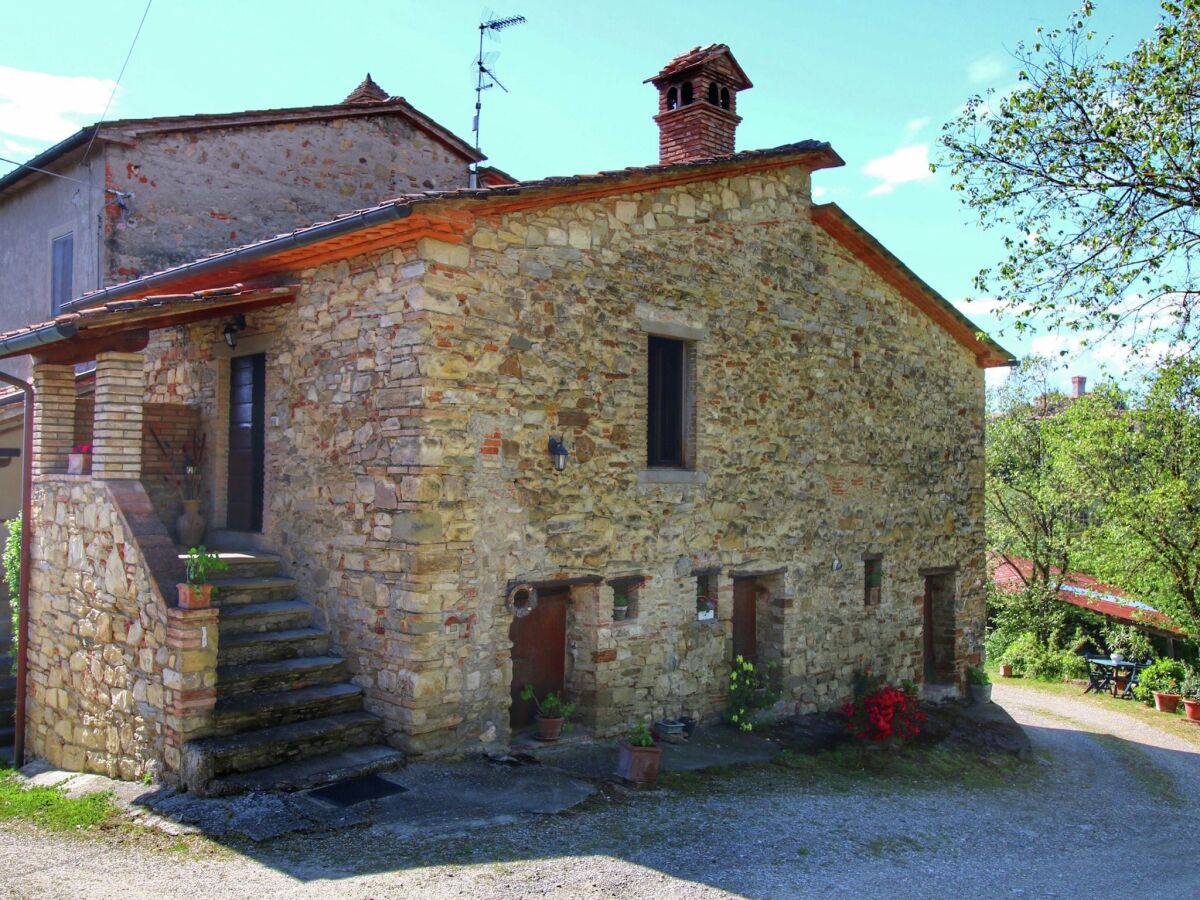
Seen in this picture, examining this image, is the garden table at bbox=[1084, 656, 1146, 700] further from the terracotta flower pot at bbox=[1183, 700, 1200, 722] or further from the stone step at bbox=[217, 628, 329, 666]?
the stone step at bbox=[217, 628, 329, 666]

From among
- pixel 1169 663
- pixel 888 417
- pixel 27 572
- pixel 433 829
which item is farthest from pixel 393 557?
pixel 1169 663

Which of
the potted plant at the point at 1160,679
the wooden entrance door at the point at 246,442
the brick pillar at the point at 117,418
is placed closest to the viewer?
the brick pillar at the point at 117,418

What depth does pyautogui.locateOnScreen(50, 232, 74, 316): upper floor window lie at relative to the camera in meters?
11.9

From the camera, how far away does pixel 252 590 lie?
8148mm

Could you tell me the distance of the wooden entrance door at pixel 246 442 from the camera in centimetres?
922

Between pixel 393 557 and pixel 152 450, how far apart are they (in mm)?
3694

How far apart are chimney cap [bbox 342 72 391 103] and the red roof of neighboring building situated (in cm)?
1719

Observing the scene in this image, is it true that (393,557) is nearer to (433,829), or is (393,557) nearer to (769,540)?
(433,829)

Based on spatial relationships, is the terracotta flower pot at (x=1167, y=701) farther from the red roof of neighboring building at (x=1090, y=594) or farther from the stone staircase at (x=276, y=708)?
the stone staircase at (x=276, y=708)

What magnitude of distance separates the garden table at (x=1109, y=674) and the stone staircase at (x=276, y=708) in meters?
16.0

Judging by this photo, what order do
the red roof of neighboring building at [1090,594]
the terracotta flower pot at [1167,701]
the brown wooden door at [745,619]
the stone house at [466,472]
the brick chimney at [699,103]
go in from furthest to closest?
the red roof of neighboring building at [1090,594] → the terracotta flower pot at [1167,701] → the brick chimney at [699,103] → the brown wooden door at [745,619] → the stone house at [466,472]

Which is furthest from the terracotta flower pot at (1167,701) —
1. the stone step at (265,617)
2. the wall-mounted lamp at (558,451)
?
the stone step at (265,617)

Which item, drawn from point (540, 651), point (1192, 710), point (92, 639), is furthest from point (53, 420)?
point (1192, 710)

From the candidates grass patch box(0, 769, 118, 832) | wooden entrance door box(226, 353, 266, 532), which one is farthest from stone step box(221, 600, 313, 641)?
grass patch box(0, 769, 118, 832)
